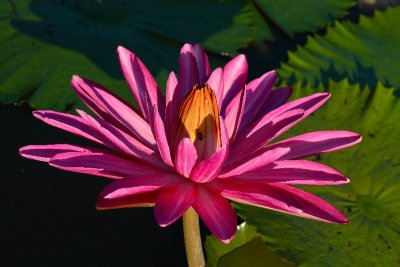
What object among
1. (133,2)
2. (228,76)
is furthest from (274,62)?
(228,76)

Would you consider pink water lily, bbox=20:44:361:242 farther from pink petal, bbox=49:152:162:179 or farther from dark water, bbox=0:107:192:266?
dark water, bbox=0:107:192:266

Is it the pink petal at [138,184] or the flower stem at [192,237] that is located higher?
the pink petal at [138,184]

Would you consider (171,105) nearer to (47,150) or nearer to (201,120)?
(201,120)

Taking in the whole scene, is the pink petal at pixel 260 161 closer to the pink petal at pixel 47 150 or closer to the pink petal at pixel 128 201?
the pink petal at pixel 128 201

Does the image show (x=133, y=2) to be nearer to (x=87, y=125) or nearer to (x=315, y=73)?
(x=315, y=73)

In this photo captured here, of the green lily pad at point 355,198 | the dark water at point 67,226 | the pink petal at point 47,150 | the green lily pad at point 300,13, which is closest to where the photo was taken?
the pink petal at point 47,150

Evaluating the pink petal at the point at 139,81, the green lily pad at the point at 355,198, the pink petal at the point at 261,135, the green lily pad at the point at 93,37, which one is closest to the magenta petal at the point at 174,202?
the pink petal at the point at 261,135
